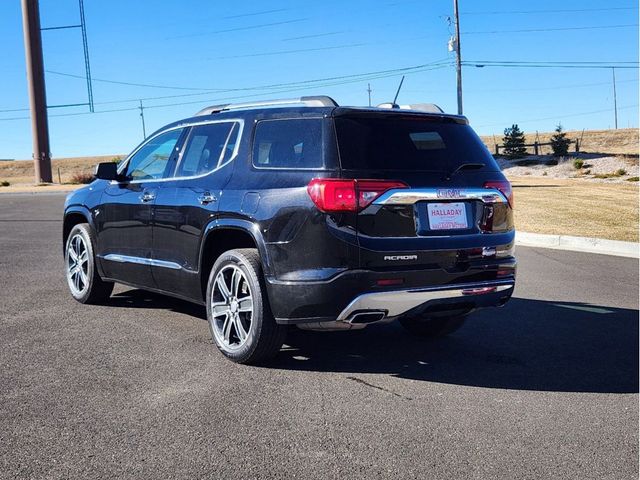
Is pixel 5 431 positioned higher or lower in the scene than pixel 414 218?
lower

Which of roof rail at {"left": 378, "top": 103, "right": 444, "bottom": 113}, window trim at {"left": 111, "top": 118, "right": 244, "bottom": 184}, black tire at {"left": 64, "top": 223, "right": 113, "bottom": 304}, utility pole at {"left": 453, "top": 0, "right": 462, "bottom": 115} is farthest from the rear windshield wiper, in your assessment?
utility pole at {"left": 453, "top": 0, "right": 462, "bottom": 115}

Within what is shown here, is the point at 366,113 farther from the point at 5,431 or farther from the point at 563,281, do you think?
the point at 563,281

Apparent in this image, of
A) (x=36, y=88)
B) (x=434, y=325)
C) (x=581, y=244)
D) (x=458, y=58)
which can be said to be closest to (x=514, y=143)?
(x=458, y=58)

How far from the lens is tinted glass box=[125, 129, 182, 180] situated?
20.4ft

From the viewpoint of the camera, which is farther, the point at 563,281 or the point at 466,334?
the point at 563,281

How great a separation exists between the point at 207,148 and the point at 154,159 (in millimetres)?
944

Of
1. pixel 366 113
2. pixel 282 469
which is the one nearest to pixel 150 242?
pixel 366 113

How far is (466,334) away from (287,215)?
7.70 feet

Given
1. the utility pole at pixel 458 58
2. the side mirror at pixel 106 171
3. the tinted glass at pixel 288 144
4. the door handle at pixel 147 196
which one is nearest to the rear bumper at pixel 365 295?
the tinted glass at pixel 288 144

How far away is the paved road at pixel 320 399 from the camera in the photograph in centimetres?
339

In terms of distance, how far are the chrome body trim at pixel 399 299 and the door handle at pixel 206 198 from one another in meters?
1.45

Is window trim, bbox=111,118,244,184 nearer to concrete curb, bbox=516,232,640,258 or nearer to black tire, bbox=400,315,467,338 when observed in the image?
black tire, bbox=400,315,467,338

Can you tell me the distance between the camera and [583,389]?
4602 mm

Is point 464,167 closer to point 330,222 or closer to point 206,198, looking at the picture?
point 330,222
